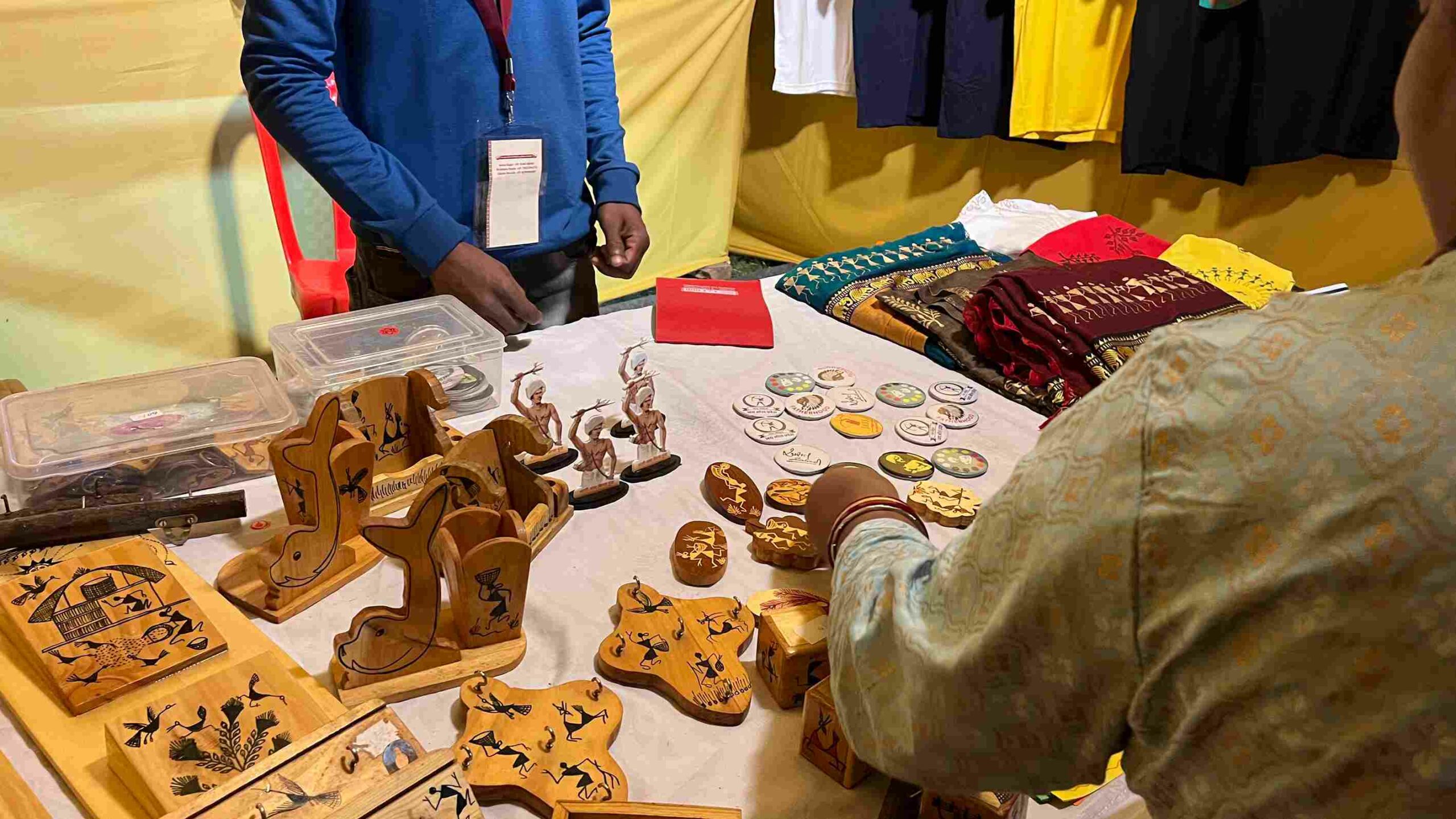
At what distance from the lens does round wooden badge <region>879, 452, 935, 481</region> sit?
1310mm

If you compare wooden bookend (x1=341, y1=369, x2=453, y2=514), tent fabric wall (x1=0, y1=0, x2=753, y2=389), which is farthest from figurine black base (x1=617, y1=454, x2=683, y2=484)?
tent fabric wall (x1=0, y1=0, x2=753, y2=389)

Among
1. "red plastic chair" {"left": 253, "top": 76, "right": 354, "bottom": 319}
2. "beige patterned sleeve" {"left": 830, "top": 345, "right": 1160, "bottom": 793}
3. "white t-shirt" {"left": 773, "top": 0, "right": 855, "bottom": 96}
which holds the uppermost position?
"white t-shirt" {"left": 773, "top": 0, "right": 855, "bottom": 96}

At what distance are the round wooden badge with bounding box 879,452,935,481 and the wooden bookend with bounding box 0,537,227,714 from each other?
0.87 meters

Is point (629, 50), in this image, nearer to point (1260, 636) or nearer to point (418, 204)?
point (418, 204)

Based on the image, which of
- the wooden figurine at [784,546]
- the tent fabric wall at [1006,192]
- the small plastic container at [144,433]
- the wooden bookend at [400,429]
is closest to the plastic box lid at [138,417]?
the small plastic container at [144,433]

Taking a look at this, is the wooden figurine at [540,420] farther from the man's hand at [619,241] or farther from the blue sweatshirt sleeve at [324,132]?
the man's hand at [619,241]

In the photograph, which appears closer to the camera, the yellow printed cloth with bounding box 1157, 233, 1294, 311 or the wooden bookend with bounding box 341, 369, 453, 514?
the wooden bookend with bounding box 341, 369, 453, 514

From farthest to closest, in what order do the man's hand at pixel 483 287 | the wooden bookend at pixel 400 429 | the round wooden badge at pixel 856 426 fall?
the man's hand at pixel 483 287, the round wooden badge at pixel 856 426, the wooden bookend at pixel 400 429

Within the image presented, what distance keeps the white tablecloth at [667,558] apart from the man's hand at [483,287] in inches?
2.9

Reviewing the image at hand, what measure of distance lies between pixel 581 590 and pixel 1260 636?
72 cm

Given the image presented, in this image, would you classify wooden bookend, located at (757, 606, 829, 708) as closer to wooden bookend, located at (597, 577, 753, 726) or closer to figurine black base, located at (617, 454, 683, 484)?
wooden bookend, located at (597, 577, 753, 726)

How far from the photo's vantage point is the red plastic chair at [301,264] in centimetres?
234

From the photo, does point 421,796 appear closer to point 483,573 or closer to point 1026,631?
point 483,573

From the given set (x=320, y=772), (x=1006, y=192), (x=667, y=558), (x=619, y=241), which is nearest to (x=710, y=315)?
(x=619, y=241)
